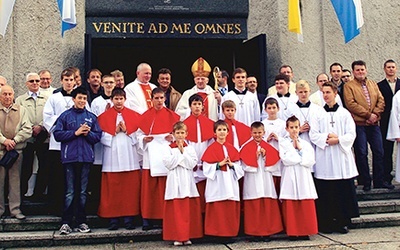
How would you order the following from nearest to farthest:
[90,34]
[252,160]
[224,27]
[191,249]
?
[191,249]
[252,160]
[90,34]
[224,27]

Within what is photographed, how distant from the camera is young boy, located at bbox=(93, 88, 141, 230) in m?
7.00

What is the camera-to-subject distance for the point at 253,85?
325 inches

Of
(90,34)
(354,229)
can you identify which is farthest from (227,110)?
(90,34)

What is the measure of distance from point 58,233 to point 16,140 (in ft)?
4.73

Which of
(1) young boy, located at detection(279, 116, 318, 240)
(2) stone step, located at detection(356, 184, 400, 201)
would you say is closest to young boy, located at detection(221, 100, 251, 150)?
(1) young boy, located at detection(279, 116, 318, 240)

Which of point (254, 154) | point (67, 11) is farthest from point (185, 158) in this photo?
point (67, 11)

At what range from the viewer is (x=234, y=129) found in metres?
7.26

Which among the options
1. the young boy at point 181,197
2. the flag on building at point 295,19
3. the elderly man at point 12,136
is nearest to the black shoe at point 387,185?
the flag on building at point 295,19

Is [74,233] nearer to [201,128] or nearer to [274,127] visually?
[201,128]

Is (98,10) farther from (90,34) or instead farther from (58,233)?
(58,233)

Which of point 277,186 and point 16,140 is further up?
point 16,140

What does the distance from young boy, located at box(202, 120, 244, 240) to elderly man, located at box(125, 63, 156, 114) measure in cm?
160

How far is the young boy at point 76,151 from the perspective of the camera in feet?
22.0

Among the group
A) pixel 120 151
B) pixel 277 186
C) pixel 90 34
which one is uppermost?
pixel 90 34
